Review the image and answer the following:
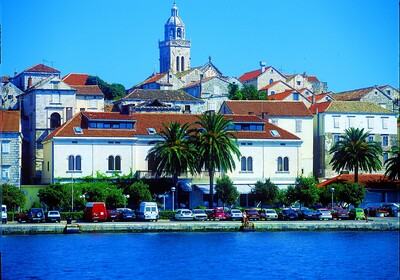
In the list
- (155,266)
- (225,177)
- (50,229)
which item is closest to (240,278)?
(155,266)

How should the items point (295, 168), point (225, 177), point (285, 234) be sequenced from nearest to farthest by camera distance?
point (285, 234) < point (225, 177) < point (295, 168)

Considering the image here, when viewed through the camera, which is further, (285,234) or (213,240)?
(285,234)

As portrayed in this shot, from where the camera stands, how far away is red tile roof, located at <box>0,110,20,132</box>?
9810 centimetres

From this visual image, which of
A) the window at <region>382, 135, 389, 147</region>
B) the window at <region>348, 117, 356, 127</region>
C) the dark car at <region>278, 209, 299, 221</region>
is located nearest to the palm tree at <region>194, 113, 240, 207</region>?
the dark car at <region>278, 209, 299, 221</region>

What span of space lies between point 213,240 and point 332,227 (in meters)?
11.6

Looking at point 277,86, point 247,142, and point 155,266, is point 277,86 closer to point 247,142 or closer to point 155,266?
point 247,142

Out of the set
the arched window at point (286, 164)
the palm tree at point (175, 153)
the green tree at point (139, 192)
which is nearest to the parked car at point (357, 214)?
the palm tree at point (175, 153)

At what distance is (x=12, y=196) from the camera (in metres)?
88.2

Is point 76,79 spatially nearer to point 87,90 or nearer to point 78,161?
point 87,90

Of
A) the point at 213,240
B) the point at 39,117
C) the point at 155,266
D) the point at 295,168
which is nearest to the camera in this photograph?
the point at 155,266

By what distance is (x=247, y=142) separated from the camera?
103 m

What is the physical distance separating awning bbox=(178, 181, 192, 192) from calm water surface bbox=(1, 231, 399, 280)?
19389mm

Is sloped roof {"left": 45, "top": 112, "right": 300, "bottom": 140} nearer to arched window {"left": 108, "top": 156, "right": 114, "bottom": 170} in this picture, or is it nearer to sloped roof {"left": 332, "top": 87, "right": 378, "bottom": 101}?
arched window {"left": 108, "top": 156, "right": 114, "bottom": 170}

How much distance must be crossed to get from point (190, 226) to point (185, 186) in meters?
20.4
